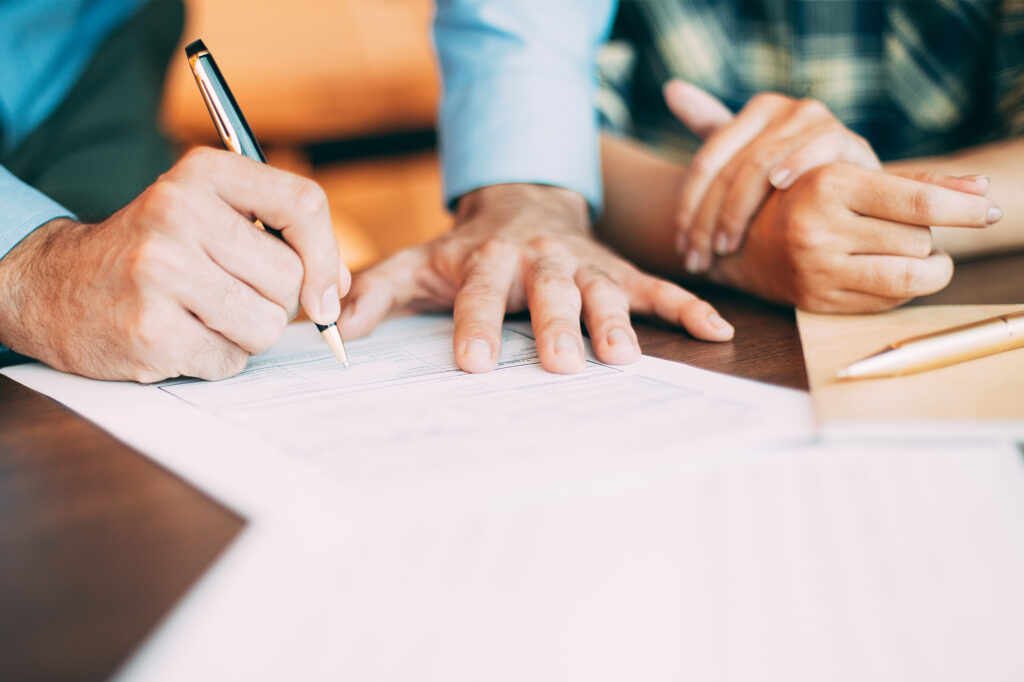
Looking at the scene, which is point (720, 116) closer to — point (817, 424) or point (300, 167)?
point (817, 424)

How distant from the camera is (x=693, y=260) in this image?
67 cm

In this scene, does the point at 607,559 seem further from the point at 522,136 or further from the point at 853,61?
the point at 853,61

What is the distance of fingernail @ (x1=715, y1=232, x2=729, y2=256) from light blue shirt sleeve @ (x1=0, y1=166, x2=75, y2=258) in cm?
55

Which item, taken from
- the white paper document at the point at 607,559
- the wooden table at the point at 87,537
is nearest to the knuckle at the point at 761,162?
the wooden table at the point at 87,537

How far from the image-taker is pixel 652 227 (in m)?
0.78

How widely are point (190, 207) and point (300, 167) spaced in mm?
2414

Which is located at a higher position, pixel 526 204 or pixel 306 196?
pixel 306 196

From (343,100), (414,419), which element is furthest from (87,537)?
(343,100)

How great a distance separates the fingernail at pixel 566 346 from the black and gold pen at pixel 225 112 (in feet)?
0.49

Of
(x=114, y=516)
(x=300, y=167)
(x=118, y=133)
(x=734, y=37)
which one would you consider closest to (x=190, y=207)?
(x=114, y=516)

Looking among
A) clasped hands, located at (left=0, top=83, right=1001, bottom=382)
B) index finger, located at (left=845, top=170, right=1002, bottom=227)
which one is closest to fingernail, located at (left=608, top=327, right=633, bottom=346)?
clasped hands, located at (left=0, top=83, right=1001, bottom=382)

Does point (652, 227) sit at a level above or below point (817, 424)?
below

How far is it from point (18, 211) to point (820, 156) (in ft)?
2.08

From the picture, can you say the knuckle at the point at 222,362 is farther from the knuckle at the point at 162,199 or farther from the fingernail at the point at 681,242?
the fingernail at the point at 681,242
